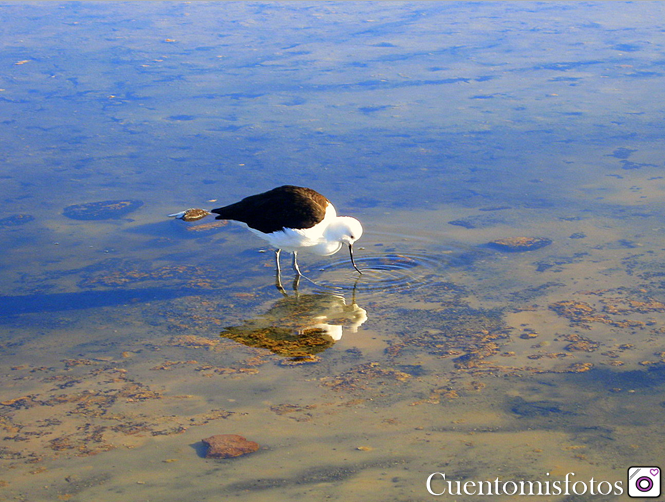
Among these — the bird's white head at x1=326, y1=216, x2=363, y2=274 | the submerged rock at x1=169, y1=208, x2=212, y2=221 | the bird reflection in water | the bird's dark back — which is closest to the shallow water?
the bird reflection in water

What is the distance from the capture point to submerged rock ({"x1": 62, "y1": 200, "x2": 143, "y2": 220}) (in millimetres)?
9984

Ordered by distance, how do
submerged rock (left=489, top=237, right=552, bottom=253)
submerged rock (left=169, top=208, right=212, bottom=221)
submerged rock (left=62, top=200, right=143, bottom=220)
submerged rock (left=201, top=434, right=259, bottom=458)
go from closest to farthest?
submerged rock (left=201, top=434, right=259, bottom=458) → submerged rock (left=489, top=237, right=552, bottom=253) → submerged rock (left=169, top=208, right=212, bottom=221) → submerged rock (left=62, top=200, right=143, bottom=220)

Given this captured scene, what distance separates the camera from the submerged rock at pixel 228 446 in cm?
518

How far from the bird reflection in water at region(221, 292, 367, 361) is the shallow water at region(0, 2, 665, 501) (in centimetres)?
3

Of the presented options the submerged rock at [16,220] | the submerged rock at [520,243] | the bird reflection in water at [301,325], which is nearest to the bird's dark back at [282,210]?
the bird reflection in water at [301,325]

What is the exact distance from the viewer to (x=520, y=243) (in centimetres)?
884

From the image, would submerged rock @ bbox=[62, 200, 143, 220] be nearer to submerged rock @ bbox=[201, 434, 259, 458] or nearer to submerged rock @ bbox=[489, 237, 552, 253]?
submerged rock @ bbox=[489, 237, 552, 253]

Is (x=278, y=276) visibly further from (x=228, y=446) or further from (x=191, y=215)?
(x=228, y=446)

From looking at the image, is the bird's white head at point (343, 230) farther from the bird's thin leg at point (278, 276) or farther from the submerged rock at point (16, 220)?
the submerged rock at point (16, 220)

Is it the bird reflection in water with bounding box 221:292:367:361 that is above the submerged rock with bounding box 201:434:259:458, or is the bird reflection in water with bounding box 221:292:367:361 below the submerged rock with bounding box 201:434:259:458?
below

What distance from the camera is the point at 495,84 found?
50.0ft

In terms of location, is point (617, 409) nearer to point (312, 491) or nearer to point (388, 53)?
point (312, 491)

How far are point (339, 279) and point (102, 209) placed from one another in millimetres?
3802

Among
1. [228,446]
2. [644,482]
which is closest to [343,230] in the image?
[228,446]
